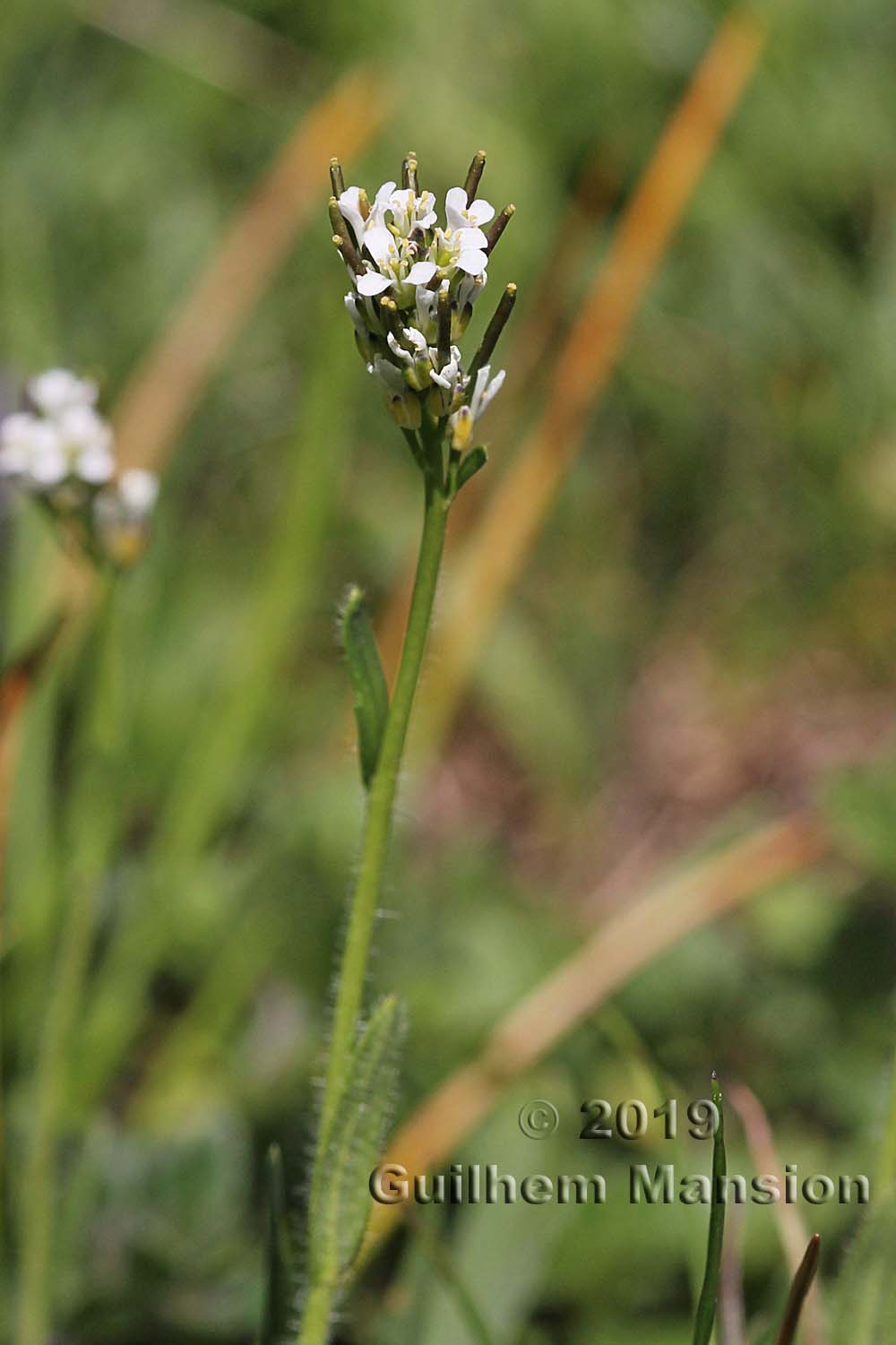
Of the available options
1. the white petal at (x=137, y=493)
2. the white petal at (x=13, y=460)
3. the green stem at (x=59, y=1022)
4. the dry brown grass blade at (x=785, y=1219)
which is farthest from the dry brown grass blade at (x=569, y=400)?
the dry brown grass blade at (x=785, y=1219)

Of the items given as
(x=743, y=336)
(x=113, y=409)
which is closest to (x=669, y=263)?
(x=743, y=336)

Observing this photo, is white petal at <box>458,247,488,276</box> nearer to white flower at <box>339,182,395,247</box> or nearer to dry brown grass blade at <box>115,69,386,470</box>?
white flower at <box>339,182,395,247</box>

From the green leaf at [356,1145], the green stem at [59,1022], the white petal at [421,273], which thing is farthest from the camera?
the green stem at [59,1022]

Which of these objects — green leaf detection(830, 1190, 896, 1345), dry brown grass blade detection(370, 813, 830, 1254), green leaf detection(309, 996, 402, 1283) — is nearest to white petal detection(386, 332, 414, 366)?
green leaf detection(309, 996, 402, 1283)

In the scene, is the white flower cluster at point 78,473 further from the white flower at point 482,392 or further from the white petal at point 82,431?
the white flower at point 482,392

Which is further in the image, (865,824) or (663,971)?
(663,971)

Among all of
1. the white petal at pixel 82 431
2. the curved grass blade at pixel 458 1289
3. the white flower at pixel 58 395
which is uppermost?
the white flower at pixel 58 395

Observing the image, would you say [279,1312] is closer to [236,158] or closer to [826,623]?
[826,623]

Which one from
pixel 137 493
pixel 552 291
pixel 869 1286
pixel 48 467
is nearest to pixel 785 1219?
pixel 869 1286
